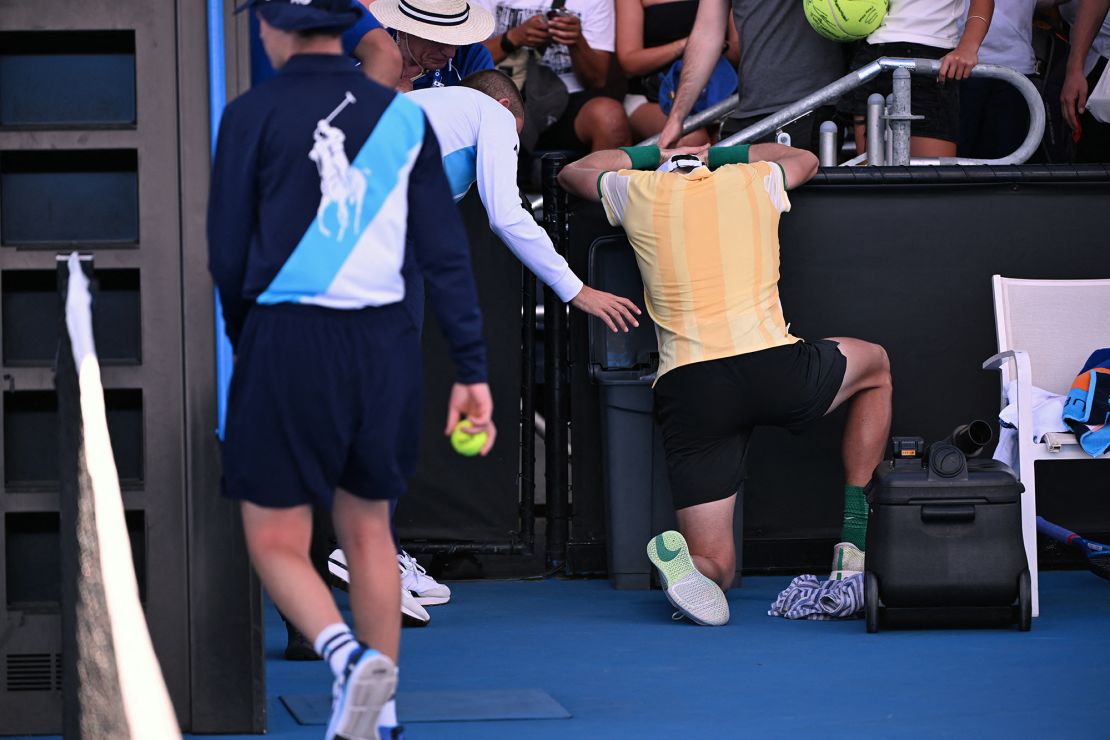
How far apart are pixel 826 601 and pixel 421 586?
1.34 m

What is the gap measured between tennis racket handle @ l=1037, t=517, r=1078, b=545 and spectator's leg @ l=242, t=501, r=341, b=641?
136 inches

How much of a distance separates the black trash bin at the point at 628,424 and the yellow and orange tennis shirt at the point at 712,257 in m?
0.38

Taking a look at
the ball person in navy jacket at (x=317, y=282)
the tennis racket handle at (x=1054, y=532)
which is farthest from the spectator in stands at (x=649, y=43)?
the ball person in navy jacket at (x=317, y=282)

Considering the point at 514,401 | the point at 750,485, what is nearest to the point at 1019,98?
the point at 750,485

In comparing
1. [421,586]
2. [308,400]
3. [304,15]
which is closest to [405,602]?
[421,586]

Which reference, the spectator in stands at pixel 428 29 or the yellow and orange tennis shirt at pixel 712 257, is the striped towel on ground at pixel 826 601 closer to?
the yellow and orange tennis shirt at pixel 712 257

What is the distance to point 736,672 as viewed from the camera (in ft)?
14.1

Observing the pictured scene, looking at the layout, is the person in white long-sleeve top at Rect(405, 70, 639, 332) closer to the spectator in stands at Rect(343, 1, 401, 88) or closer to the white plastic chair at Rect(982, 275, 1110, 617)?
the spectator in stands at Rect(343, 1, 401, 88)

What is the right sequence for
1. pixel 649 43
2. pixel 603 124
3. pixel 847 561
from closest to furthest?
pixel 847 561 → pixel 603 124 → pixel 649 43

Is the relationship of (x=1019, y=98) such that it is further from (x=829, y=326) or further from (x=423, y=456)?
(x=423, y=456)

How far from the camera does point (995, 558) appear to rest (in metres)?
4.84

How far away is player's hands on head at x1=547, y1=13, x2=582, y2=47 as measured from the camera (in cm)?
677

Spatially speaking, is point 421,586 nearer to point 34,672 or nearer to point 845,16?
point 34,672

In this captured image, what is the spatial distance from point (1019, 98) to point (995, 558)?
2682mm
